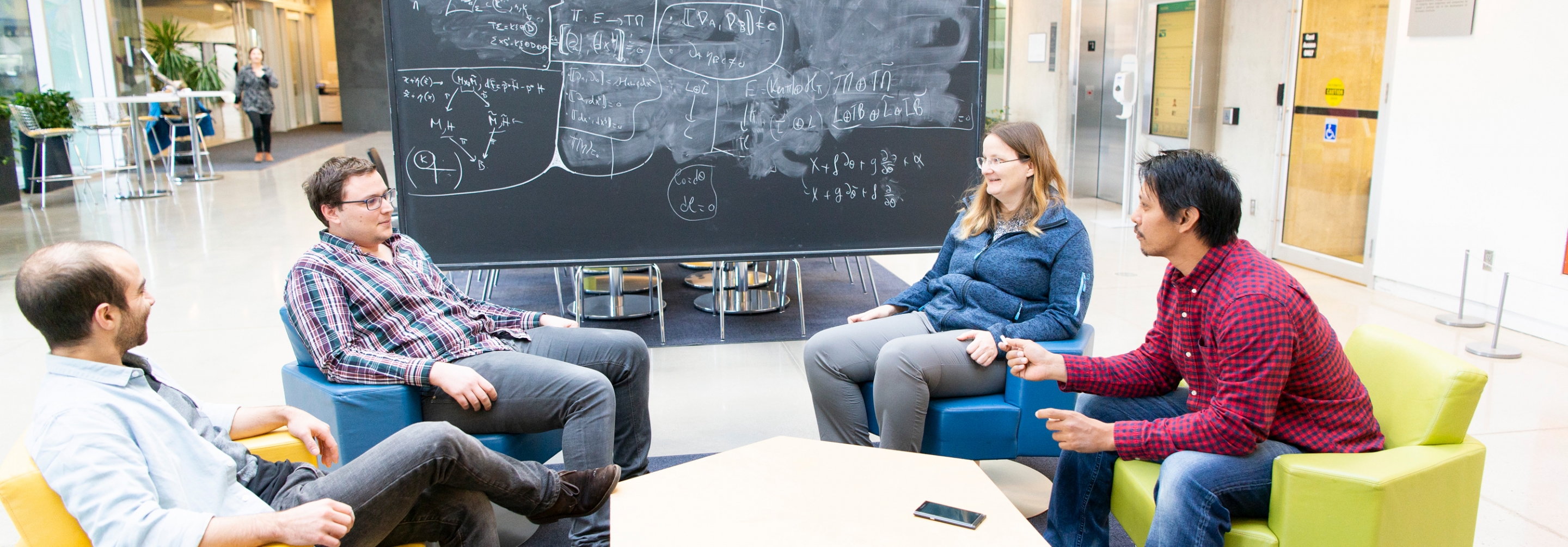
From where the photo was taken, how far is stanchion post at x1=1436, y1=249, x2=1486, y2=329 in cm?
472

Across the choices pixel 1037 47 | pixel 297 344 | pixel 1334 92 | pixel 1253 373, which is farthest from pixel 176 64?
pixel 1253 373

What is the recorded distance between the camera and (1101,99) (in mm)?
8609

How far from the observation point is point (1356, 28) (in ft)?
18.8

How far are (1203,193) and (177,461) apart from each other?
202 cm

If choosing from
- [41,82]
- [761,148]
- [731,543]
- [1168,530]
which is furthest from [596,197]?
[41,82]

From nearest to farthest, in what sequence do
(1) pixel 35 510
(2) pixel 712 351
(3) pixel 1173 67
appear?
(1) pixel 35 510, (2) pixel 712 351, (3) pixel 1173 67

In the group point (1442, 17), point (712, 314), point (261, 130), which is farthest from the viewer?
point (261, 130)

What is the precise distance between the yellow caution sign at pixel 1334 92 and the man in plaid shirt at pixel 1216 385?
176 inches

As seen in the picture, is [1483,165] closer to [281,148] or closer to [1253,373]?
[1253,373]

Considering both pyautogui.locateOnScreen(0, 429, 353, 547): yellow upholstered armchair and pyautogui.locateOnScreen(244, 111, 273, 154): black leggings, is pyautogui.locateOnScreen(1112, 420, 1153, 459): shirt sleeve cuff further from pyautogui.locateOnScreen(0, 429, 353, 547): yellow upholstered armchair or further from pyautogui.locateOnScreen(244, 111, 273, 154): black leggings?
pyautogui.locateOnScreen(244, 111, 273, 154): black leggings

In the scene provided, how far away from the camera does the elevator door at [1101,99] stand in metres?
8.19

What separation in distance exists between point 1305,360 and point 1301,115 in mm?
4956

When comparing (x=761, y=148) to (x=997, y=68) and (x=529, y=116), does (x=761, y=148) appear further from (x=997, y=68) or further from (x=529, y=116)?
(x=997, y=68)

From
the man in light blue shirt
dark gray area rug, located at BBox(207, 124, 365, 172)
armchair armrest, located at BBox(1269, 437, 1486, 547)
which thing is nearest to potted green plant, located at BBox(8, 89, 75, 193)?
dark gray area rug, located at BBox(207, 124, 365, 172)
